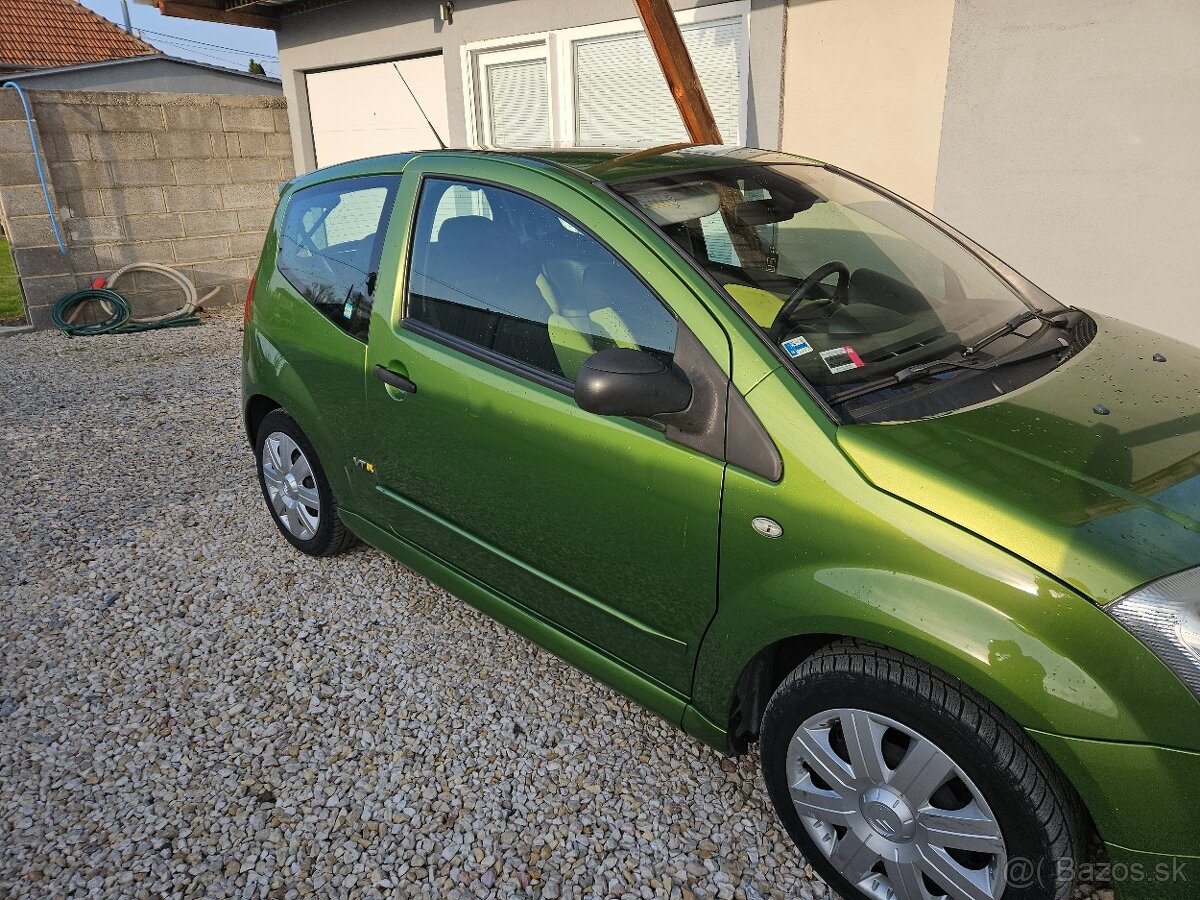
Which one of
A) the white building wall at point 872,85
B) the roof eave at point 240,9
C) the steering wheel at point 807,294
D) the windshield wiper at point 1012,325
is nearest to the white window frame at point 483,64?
the roof eave at point 240,9

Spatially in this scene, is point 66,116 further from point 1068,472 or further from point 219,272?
point 1068,472

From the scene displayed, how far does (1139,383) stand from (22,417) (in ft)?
21.7

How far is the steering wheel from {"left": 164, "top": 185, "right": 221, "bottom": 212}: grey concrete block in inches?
336

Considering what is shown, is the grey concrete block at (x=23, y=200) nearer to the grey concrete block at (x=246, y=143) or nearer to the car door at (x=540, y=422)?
the grey concrete block at (x=246, y=143)

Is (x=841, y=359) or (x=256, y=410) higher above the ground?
(x=841, y=359)

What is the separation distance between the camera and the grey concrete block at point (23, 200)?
7914 millimetres

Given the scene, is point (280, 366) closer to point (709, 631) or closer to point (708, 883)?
point (709, 631)

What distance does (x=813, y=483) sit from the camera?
6.02 feet

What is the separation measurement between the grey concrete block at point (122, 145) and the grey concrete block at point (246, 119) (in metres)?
0.86

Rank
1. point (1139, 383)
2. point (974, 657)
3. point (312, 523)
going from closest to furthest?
point (974, 657)
point (1139, 383)
point (312, 523)

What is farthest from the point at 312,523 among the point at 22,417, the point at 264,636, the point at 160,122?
the point at 160,122

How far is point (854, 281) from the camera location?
2.48 meters

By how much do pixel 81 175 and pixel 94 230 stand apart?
528 mm

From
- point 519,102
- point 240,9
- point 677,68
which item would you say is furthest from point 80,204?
point 677,68
